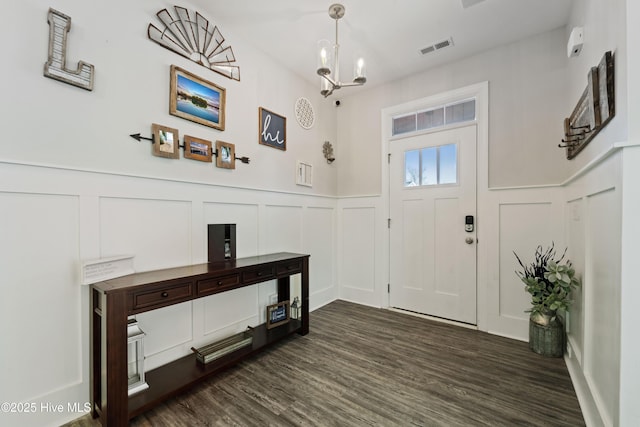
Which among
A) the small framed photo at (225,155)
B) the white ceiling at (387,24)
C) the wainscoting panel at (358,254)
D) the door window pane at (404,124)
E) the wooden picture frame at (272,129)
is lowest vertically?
the wainscoting panel at (358,254)

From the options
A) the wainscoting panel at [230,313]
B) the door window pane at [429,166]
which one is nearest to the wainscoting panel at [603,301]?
the door window pane at [429,166]

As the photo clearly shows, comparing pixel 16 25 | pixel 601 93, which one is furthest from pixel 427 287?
pixel 16 25

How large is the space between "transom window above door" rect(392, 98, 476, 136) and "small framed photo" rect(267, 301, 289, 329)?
2482 mm

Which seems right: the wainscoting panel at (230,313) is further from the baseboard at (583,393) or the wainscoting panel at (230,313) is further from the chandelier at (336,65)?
the baseboard at (583,393)

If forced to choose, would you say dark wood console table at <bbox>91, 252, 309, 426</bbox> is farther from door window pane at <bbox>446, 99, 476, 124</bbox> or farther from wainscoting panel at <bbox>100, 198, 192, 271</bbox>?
door window pane at <bbox>446, 99, 476, 124</bbox>

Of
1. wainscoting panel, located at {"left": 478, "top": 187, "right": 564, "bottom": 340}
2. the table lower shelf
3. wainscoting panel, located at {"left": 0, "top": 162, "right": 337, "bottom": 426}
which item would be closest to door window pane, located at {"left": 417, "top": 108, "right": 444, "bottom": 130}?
wainscoting panel, located at {"left": 478, "top": 187, "right": 564, "bottom": 340}

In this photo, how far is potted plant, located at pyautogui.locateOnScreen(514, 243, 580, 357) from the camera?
2.14 m

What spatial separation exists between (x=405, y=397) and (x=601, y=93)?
6.93 ft

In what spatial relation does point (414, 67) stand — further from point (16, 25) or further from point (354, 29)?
point (16, 25)

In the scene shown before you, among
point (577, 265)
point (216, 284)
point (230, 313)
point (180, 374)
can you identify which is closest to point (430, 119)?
point (577, 265)

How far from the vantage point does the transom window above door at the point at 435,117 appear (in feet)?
9.82

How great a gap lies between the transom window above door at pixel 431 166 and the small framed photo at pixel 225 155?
2.08 meters

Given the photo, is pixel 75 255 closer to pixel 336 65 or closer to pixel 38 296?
pixel 38 296

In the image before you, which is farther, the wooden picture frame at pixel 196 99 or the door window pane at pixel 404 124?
the door window pane at pixel 404 124
